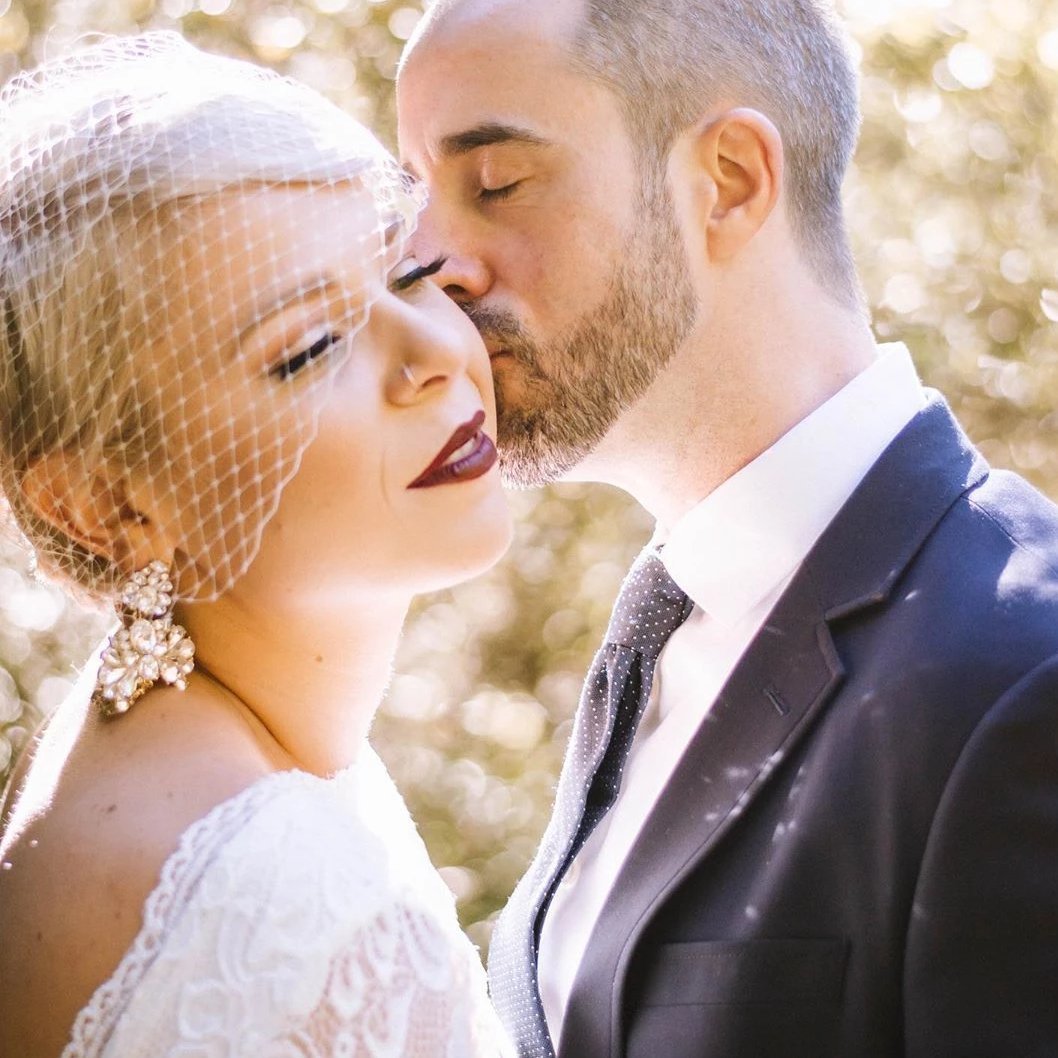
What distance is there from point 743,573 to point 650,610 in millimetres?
293

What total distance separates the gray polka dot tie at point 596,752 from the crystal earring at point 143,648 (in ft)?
2.63

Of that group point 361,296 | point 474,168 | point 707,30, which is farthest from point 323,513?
point 707,30

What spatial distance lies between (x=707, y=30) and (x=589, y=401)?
2.66 feet

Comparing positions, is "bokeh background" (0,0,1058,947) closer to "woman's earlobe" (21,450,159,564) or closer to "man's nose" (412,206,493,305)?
"man's nose" (412,206,493,305)

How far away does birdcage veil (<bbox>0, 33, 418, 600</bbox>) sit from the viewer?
2166 millimetres

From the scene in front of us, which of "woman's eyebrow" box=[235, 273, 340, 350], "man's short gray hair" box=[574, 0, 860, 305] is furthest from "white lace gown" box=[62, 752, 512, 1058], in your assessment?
"man's short gray hair" box=[574, 0, 860, 305]

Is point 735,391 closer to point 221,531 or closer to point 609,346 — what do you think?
point 609,346

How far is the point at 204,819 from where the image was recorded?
6.71 feet

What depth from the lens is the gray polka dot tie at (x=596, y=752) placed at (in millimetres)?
2633

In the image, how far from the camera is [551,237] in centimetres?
286

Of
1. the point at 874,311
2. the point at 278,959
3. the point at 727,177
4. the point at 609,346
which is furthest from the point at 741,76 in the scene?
the point at 874,311

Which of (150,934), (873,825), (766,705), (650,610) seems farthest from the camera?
(650,610)

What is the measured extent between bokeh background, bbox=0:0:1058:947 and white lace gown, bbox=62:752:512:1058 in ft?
11.0

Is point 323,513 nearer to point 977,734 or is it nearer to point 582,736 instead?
point 582,736
